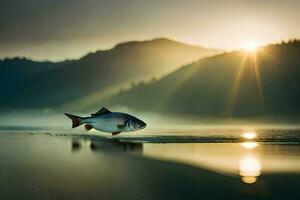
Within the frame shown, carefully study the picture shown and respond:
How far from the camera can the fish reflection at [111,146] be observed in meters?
4.30

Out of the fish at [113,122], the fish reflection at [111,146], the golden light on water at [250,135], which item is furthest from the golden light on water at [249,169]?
the golden light on water at [250,135]

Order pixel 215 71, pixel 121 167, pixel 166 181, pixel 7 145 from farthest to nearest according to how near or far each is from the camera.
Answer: pixel 215 71 < pixel 7 145 < pixel 121 167 < pixel 166 181

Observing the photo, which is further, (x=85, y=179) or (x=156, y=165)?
(x=156, y=165)

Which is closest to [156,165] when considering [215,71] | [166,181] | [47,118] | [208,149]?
[166,181]

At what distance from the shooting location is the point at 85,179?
9.87 feet

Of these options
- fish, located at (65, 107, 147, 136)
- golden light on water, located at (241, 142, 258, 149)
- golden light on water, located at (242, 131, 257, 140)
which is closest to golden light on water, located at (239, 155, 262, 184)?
golden light on water, located at (241, 142, 258, 149)

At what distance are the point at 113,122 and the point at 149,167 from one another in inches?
48.6

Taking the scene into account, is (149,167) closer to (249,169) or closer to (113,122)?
(249,169)

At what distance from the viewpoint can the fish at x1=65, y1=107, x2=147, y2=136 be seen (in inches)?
178

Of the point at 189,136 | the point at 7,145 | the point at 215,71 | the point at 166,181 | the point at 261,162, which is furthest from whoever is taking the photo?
the point at 215,71

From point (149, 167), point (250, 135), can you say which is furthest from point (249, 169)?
point (250, 135)

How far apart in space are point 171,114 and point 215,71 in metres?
3.92

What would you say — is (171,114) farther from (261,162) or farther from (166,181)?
(166,181)

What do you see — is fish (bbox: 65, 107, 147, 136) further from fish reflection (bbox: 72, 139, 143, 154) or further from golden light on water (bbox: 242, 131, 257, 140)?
golden light on water (bbox: 242, 131, 257, 140)
